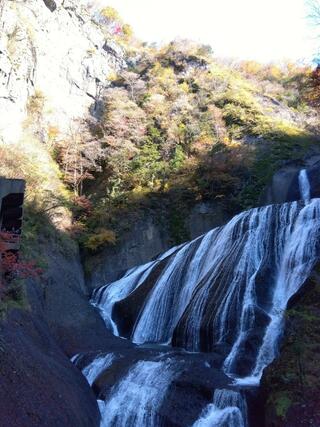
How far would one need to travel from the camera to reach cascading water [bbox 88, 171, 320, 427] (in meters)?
11.9

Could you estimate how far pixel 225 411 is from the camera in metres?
10.6

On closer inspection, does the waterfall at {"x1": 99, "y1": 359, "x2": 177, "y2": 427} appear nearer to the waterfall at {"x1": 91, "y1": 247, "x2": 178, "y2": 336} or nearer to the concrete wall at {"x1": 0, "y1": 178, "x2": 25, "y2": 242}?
the concrete wall at {"x1": 0, "y1": 178, "x2": 25, "y2": 242}

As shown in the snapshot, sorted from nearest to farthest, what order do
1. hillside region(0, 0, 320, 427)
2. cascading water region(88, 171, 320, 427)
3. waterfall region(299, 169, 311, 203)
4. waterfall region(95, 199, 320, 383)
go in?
hillside region(0, 0, 320, 427), cascading water region(88, 171, 320, 427), waterfall region(95, 199, 320, 383), waterfall region(299, 169, 311, 203)

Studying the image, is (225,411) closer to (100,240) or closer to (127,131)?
(100,240)

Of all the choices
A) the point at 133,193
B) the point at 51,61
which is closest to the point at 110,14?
the point at 51,61

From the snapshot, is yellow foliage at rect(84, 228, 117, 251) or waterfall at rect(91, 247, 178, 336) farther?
yellow foliage at rect(84, 228, 117, 251)

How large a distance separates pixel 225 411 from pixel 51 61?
38505 mm

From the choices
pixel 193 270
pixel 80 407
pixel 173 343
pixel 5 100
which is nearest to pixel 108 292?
pixel 193 270

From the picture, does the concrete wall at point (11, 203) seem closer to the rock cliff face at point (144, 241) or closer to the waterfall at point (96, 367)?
the waterfall at point (96, 367)

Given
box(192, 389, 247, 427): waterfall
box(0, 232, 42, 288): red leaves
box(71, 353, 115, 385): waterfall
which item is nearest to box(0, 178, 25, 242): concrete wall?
box(0, 232, 42, 288): red leaves

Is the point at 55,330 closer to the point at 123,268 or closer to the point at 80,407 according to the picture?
→ the point at 80,407

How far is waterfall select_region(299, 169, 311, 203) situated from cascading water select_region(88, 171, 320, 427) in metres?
7.35

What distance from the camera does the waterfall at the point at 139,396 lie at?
1135 cm

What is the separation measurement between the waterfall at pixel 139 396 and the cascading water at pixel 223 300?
3 cm
